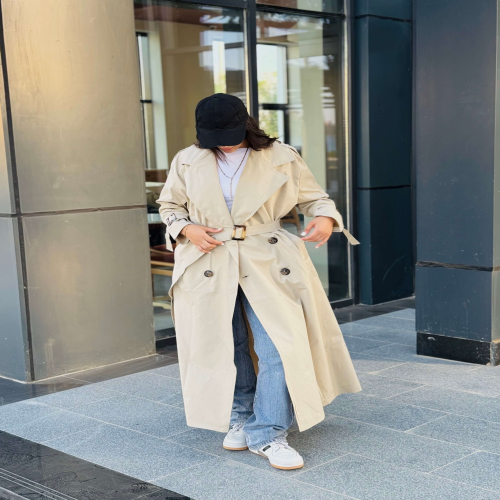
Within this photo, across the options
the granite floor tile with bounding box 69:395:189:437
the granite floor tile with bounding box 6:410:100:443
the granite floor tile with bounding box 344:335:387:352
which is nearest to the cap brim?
the granite floor tile with bounding box 69:395:189:437

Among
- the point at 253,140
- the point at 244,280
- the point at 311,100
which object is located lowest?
the point at 244,280

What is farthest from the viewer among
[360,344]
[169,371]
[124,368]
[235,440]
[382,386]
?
[360,344]

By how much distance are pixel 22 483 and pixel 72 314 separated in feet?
7.12

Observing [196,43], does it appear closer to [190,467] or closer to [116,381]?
[116,381]

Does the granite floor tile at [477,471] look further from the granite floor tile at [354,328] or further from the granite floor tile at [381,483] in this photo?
the granite floor tile at [354,328]

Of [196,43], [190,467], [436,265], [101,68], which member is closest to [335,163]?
[196,43]

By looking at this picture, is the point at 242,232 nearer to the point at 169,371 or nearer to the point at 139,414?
the point at 139,414

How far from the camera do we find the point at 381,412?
4555 millimetres

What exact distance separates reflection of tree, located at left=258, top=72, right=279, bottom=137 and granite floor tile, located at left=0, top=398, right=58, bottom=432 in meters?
3.56

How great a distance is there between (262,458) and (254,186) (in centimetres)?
137

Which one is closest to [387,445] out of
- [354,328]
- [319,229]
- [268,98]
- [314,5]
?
[319,229]

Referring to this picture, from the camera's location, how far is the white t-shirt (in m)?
3.74

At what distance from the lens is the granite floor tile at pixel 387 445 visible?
12.4ft

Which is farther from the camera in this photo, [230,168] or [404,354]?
[404,354]
